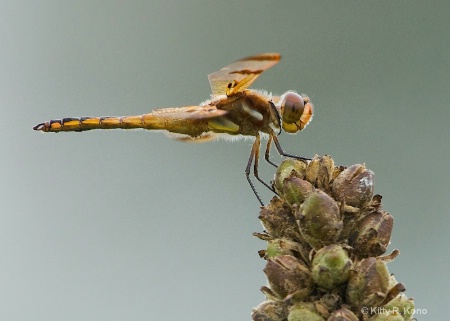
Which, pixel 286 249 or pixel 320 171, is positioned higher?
pixel 320 171

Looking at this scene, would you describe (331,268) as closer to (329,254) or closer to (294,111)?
(329,254)

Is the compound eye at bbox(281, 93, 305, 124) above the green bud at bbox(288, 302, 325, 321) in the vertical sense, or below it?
above

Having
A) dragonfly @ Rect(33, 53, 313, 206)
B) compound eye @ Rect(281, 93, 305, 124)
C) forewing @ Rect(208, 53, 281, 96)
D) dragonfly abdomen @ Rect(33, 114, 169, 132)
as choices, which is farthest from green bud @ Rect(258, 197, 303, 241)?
dragonfly abdomen @ Rect(33, 114, 169, 132)

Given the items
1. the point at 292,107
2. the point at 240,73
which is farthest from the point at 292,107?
the point at 240,73

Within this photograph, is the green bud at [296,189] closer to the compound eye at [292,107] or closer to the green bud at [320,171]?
the green bud at [320,171]

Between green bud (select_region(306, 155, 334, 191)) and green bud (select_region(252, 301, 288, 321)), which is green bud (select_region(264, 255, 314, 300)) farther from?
green bud (select_region(306, 155, 334, 191))
